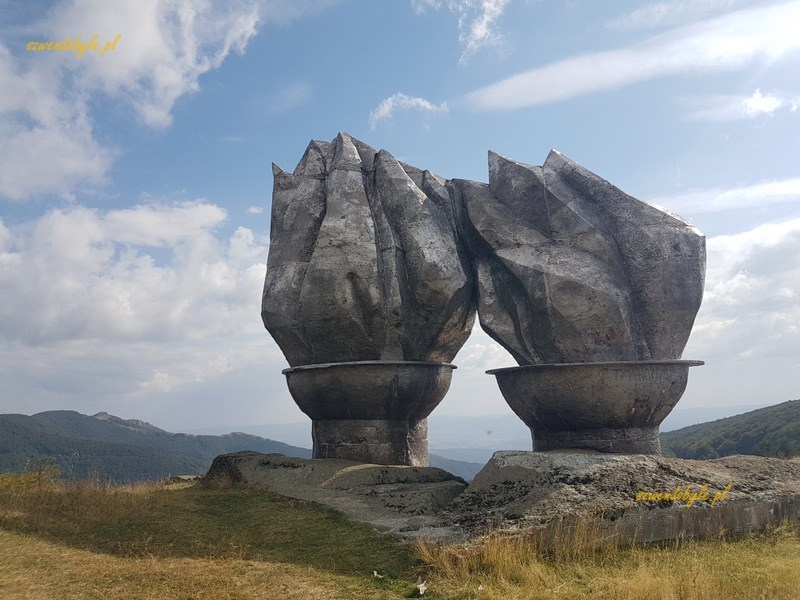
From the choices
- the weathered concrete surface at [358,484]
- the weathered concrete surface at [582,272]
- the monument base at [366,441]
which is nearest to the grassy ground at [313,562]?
the weathered concrete surface at [358,484]

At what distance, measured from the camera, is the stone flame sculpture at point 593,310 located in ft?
40.1

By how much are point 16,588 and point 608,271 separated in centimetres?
1058

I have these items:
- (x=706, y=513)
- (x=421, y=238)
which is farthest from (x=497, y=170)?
(x=706, y=513)

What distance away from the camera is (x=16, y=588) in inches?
230

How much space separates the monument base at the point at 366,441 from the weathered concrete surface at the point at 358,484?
0.58 metres

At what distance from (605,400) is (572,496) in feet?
13.6

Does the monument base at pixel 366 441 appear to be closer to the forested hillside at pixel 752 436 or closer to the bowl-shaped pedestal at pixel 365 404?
the bowl-shaped pedestal at pixel 365 404

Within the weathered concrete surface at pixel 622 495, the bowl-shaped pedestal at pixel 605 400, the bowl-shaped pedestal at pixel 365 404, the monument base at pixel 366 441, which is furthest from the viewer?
the monument base at pixel 366 441

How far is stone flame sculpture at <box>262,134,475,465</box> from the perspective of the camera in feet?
42.1

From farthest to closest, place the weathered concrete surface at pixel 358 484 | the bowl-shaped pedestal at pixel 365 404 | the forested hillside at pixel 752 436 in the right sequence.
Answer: the forested hillside at pixel 752 436 → the bowl-shaped pedestal at pixel 365 404 → the weathered concrete surface at pixel 358 484

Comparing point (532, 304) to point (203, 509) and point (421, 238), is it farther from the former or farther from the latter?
point (203, 509)

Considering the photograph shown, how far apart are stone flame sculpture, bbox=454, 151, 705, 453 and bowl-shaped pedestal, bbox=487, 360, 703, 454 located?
2 cm

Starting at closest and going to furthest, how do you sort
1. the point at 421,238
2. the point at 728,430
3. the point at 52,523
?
1. the point at 52,523
2. the point at 421,238
3. the point at 728,430

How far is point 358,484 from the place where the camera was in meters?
11.4
